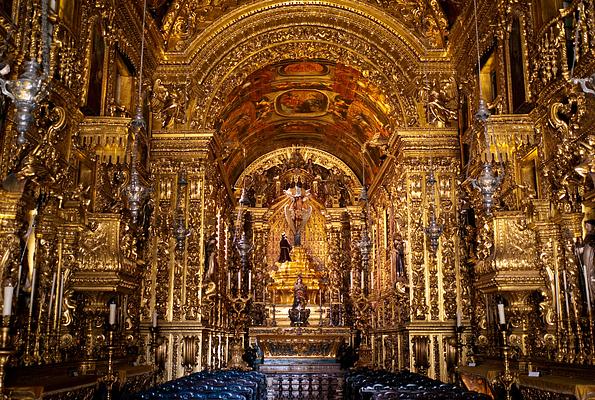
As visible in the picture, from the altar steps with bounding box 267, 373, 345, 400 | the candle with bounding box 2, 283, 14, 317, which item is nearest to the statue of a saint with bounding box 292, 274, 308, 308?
the altar steps with bounding box 267, 373, 345, 400

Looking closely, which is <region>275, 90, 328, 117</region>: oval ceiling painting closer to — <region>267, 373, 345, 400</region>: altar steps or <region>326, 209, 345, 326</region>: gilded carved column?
<region>326, 209, 345, 326</region>: gilded carved column

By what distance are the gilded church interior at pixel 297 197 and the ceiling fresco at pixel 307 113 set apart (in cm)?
12

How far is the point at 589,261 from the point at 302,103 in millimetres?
14303

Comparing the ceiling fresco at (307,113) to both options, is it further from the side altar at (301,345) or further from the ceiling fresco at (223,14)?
the side altar at (301,345)

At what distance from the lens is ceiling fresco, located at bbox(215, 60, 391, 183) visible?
59.2ft

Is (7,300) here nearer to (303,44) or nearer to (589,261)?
(589,261)

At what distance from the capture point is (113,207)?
10625mm

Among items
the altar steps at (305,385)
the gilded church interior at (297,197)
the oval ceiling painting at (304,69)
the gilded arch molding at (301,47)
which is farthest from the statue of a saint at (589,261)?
the oval ceiling painting at (304,69)

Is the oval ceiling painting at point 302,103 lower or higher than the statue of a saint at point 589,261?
higher

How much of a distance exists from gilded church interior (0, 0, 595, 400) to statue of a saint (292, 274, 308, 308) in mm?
232

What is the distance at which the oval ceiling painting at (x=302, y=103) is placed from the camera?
20.3m

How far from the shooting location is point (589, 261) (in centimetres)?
791

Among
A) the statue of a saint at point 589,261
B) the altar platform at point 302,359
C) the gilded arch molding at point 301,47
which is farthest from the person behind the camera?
the altar platform at point 302,359

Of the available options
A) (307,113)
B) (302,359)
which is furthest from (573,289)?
(307,113)
